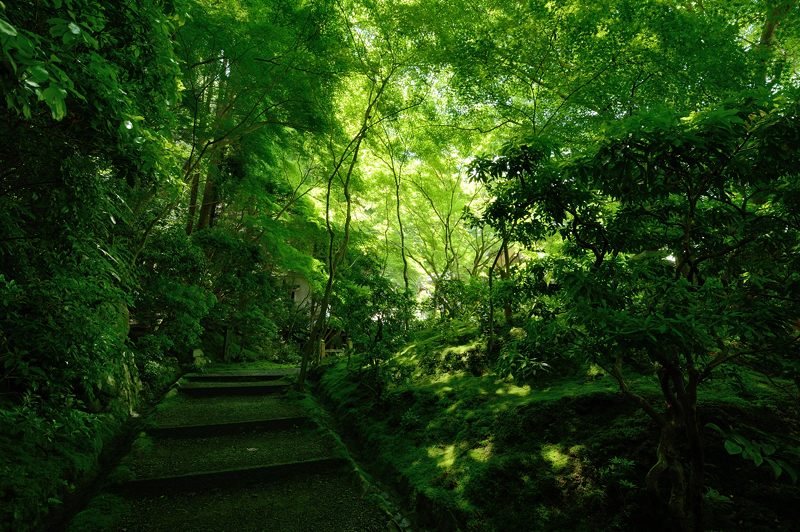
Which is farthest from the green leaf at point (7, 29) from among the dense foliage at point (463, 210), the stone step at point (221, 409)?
the stone step at point (221, 409)

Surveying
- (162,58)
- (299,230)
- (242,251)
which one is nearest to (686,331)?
(162,58)

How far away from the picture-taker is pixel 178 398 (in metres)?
7.58

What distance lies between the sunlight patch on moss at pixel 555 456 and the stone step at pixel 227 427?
419 centimetres

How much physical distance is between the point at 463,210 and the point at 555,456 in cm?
487

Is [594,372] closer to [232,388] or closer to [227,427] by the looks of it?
[227,427]

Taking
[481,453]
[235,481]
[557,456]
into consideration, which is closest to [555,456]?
[557,456]

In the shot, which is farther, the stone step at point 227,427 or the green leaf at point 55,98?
the stone step at point 227,427

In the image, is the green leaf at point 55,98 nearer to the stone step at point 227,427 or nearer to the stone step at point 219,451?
the stone step at point 219,451

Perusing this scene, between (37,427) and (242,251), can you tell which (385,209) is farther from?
(37,427)

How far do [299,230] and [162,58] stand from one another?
36.7ft

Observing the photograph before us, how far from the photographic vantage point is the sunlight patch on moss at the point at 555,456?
362cm

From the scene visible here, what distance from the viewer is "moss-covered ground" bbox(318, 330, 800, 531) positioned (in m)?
2.89

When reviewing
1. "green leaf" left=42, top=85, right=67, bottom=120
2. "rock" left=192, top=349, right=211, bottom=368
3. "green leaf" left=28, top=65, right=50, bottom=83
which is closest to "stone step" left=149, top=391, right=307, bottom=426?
"rock" left=192, top=349, right=211, bottom=368

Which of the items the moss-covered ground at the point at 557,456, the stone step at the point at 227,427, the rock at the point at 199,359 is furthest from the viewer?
the rock at the point at 199,359
